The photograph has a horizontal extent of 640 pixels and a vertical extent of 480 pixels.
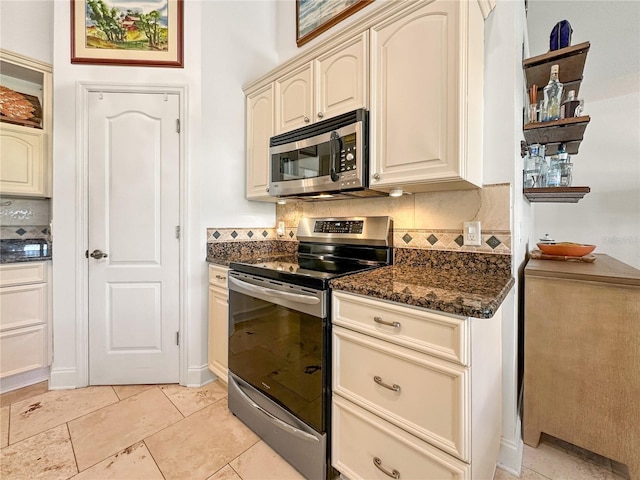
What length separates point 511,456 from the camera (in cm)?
141

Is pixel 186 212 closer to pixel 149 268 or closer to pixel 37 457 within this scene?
pixel 149 268

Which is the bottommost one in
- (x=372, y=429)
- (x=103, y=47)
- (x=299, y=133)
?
(x=372, y=429)

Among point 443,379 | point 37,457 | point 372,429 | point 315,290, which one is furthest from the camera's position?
point 37,457

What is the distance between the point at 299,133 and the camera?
5.94 feet

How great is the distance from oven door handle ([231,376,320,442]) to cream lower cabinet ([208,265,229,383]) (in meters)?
0.30

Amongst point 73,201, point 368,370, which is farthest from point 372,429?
point 73,201

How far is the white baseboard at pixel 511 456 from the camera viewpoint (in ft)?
4.58

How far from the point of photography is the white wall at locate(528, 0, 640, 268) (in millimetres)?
2275

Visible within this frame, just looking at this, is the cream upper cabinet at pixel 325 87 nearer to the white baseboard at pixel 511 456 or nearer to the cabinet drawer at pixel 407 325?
the cabinet drawer at pixel 407 325

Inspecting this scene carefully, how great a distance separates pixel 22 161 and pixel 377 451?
2.95 metres

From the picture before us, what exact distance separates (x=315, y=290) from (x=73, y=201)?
1.90 m

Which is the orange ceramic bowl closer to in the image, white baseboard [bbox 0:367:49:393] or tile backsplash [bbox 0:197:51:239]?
white baseboard [bbox 0:367:49:393]

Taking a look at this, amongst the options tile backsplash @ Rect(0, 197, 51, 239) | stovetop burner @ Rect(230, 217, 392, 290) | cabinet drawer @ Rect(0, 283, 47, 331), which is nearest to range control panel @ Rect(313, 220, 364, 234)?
stovetop burner @ Rect(230, 217, 392, 290)

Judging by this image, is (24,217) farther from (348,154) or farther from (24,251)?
(348,154)
